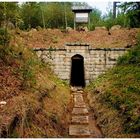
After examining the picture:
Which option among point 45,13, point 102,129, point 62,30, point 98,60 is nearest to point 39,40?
point 62,30

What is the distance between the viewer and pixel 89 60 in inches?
717

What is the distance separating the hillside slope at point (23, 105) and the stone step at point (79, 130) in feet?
0.45

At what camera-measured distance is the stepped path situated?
847 cm

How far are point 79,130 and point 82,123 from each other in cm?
84

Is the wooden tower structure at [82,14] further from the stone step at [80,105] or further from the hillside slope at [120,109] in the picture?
the stone step at [80,105]

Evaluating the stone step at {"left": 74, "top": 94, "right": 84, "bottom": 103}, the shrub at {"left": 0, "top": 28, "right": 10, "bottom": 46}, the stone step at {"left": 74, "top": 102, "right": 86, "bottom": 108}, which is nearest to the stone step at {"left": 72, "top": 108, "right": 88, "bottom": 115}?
the stone step at {"left": 74, "top": 102, "right": 86, "bottom": 108}

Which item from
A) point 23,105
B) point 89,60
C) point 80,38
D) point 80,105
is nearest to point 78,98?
point 80,105

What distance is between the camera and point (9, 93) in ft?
26.8

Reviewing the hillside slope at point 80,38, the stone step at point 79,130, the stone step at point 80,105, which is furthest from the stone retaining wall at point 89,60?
the stone step at point 79,130

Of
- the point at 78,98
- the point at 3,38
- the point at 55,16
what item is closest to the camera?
the point at 3,38

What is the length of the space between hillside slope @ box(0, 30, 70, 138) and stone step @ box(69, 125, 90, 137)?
0.45ft

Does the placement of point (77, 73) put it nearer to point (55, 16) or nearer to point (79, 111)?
point (55, 16)

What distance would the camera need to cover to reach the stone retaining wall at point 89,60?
1808 cm

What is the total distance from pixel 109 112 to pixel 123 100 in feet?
1.60
